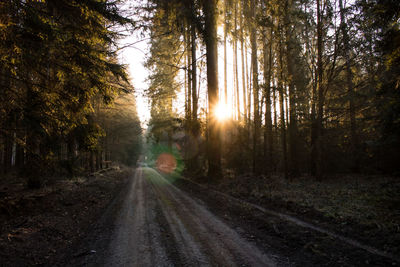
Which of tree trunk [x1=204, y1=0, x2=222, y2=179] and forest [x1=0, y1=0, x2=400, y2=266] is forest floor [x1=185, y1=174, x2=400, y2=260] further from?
tree trunk [x1=204, y1=0, x2=222, y2=179]

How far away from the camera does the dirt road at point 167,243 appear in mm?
4129

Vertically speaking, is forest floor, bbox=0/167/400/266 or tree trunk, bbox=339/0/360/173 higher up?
tree trunk, bbox=339/0/360/173

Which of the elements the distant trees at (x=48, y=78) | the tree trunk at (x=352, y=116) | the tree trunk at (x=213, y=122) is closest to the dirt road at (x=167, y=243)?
the distant trees at (x=48, y=78)

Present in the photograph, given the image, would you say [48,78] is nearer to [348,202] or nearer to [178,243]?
[178,243]

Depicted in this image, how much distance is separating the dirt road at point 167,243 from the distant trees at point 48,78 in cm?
272

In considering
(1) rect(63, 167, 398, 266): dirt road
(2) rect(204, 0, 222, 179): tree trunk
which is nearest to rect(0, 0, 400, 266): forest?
(1) rect(63, 167, 398, 266): dirt road

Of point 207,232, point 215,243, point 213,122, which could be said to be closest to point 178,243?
point 215,243

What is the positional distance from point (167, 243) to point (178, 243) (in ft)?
0.80

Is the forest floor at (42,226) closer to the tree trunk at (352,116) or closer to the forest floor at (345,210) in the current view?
the forest floor at (345,210)

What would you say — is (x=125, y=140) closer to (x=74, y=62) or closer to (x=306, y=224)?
(x=74, y=62)

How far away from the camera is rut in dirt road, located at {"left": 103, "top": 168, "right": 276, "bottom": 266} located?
13.5 ft

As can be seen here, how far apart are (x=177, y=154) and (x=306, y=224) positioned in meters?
35.4

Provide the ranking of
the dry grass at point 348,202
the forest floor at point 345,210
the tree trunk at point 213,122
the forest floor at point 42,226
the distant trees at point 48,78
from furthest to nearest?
the tree trunk at point 213,122, the dry grass at point 348,202, the distant trees at point 48,78, the forest floor at point 345,210, the forest floor at point 42,226

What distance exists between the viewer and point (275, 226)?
19.3 feet
